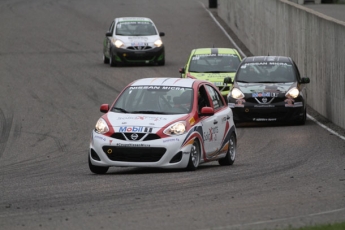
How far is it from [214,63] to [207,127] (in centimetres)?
1182

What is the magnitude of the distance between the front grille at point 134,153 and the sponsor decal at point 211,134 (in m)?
1.25

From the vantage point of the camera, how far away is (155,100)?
15.4m

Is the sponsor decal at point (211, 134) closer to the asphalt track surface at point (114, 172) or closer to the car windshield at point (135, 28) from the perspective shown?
the asphalt track surface at point (114, 172)

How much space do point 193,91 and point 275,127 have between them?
8381mm

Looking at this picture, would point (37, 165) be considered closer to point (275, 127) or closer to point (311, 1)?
point (275, 127)

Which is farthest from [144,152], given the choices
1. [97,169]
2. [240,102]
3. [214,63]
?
[214,63]

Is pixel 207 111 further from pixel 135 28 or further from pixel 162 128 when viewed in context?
pixel 135 28

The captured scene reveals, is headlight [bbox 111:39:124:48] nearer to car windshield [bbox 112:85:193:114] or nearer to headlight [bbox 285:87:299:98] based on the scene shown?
headlight [bbox 285:87:299:98]

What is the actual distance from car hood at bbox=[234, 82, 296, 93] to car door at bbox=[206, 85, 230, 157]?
7.21 meters

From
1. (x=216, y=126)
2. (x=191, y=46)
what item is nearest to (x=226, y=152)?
(x=216, y=126)

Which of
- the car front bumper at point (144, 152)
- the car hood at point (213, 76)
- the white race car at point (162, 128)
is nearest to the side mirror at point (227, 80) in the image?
the car hood at point (213, 76)

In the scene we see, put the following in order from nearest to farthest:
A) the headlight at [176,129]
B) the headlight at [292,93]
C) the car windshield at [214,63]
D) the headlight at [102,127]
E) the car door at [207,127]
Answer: the headlight at [176,129] < the headlight at [102,127] < the car door at [207,127] < the headlight at [292,93] < the car windshield at [214,63]

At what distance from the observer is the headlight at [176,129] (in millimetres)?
14423

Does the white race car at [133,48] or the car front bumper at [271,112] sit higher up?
the car front bumper at [271,112]
